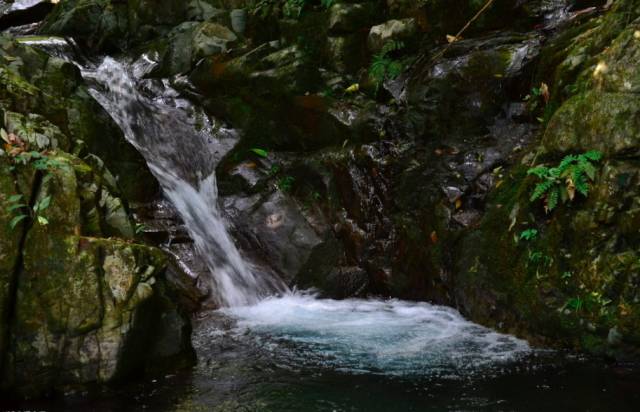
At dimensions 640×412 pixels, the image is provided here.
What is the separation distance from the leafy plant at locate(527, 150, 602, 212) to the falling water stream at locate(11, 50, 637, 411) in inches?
65.7

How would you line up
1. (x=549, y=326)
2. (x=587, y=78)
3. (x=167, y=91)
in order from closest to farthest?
(x=549, y=326) → (x=587, y=78) → (x=167, y=91)

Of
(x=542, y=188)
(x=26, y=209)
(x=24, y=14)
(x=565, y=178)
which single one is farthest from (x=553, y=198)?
(x=24, y=14)

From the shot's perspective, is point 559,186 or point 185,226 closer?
point 559,186

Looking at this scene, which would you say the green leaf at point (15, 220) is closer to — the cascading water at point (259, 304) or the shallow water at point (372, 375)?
the shallow water at point (372, 375)

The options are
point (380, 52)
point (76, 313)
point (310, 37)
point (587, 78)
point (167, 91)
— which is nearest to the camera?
point (76, 313)

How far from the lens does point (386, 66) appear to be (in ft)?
31.7

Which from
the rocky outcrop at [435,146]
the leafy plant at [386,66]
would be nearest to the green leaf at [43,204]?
the rocky outcrop at [435,146]

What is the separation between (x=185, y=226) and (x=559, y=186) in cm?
569

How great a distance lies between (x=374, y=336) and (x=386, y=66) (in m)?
4.95

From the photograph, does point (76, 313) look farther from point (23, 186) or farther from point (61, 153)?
point (61, 153)

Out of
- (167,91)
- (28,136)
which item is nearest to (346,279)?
(28,136)

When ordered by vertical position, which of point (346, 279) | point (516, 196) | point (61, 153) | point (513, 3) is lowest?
point (346, 279)

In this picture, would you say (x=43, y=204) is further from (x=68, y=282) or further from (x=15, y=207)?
(x=68, y=282)

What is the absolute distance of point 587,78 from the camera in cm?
675
